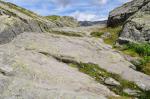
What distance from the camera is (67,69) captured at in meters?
25.4

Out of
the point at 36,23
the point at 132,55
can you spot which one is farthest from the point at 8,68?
the point at 36,23

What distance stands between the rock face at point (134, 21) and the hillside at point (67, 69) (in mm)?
3021

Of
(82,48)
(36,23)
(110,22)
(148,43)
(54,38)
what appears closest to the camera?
(82,48)

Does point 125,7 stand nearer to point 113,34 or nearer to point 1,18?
point 113,34

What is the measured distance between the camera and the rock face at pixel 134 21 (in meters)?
38.1

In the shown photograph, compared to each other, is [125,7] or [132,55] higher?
[125,7]

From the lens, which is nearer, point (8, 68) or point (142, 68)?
point (8, 68)

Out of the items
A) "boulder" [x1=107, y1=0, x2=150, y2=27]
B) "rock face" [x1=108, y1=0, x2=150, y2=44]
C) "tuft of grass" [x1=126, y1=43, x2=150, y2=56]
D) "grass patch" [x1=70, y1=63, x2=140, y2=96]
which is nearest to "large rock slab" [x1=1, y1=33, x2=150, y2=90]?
"grass patch" [x1=70, y1=63, x2=140, y2=96]

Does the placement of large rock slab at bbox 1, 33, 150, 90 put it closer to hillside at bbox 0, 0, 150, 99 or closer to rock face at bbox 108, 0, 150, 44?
hillside at bbox 0, 0, 150, 99

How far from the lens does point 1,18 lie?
37125 mm

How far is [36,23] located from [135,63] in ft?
69.9

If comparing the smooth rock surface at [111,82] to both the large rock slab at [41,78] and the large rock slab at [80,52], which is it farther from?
the large rock slab at [80,52]

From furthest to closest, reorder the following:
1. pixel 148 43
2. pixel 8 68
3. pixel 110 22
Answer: pixel 110 22 → pixel 148 43 → pixel 8 68

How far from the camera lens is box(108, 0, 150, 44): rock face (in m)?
38.1
